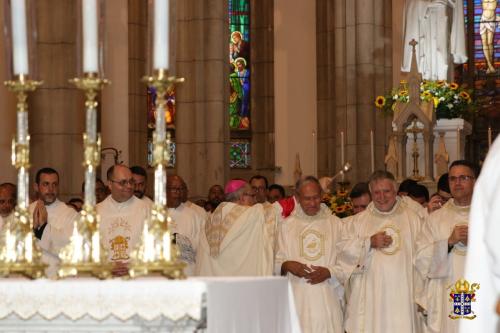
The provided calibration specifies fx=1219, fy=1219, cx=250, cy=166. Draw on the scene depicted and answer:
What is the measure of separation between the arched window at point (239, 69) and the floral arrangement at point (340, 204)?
12358mm

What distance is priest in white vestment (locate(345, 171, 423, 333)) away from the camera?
1003cm

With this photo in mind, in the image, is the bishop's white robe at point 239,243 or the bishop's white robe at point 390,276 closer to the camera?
the bishop's white robe at point 239,243

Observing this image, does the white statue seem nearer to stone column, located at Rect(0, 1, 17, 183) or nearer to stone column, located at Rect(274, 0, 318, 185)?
stone column, located at Rect(0, 1, 17, 183)

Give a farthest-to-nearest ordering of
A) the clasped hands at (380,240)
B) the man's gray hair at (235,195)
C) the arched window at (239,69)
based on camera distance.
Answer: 1. the arched window at (239,69)
2. the man's gray hair at (235,195)
3. the clasped hands at (380,240)

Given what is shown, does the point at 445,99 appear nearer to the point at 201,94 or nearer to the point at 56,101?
the point at 201,94

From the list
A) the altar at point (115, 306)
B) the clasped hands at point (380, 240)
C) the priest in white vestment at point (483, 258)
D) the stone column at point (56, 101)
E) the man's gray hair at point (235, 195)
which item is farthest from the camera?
the stone column at point (56, 101)

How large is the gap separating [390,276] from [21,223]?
4844mm

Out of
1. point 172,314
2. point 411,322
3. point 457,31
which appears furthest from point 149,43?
point 457,31

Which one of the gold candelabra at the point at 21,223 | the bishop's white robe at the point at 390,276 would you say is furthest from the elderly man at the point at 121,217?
the gold candelabra at the point at 21,223

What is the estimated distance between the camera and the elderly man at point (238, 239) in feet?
32.5

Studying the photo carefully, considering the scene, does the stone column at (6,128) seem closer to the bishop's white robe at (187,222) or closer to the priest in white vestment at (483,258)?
the bishop's white robe at (187,222)

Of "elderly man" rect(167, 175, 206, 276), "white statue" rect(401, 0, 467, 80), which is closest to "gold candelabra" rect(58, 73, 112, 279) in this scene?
"elderly man" rect(167, 175, 206, 276)

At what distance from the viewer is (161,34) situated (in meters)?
5.71

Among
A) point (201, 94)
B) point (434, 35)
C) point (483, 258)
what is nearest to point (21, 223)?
point (483, 258)
